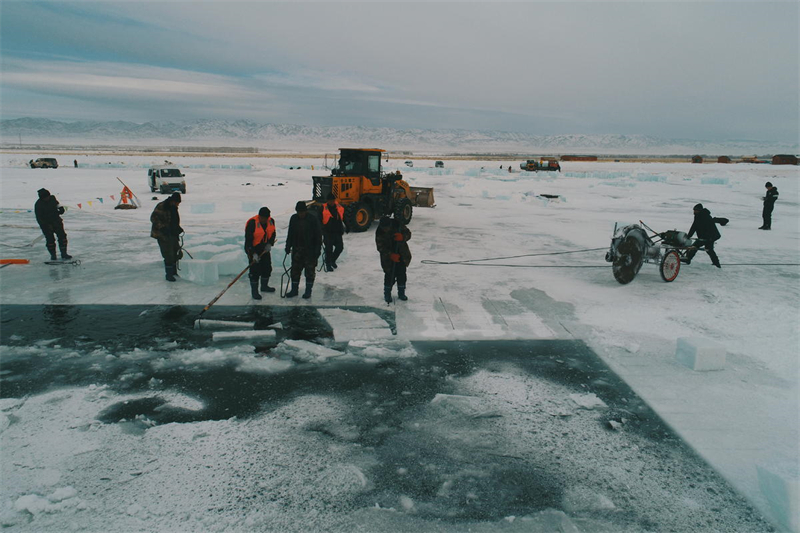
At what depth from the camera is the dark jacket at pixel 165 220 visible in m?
8.17

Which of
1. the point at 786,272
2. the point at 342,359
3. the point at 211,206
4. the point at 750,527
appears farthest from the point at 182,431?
the point at 211,206

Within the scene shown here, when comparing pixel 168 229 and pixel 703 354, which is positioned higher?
pixel 168 229

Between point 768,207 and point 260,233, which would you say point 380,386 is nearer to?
point 260,233

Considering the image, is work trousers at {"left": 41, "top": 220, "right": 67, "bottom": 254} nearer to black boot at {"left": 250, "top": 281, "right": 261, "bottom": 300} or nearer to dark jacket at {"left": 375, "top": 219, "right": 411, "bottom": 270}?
black boot at {"left": 250, "top": 281, "right": 261, "bottom": 300}

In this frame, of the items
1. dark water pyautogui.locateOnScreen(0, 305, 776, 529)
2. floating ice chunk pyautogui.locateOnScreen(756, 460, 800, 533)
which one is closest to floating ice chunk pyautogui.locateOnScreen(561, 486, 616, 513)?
dark water pyautogui.locateOnScreen(0, 305, 776, 529)

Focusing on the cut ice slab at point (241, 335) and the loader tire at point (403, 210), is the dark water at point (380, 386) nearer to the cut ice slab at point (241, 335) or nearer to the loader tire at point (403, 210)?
the cut ice slab at point (241, 335)

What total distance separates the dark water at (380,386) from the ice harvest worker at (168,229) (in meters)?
1.48

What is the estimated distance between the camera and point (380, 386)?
5.02 metres

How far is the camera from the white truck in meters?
25.4

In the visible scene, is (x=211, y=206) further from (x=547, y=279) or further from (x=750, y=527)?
(x=750, y=527)

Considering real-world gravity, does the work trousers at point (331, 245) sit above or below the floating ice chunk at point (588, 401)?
above

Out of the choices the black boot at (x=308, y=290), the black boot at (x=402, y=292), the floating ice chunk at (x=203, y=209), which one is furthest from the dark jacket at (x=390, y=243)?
the floating ice chunk at (x=203, y=209)

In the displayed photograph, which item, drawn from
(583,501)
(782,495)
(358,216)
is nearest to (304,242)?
(583,501)

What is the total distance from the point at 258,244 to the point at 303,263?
30.4 inches
